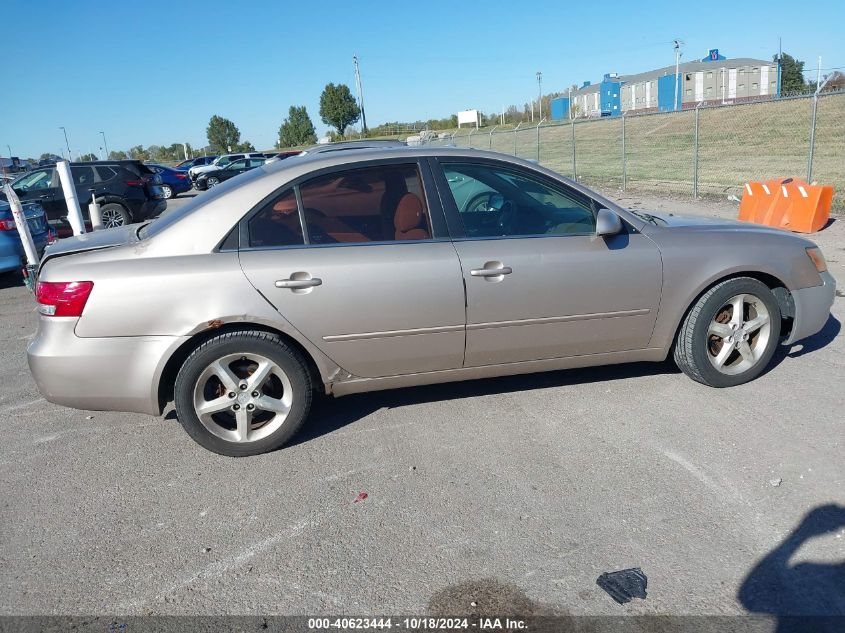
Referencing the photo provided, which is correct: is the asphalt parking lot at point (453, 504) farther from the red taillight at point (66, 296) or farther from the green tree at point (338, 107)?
the green tree at point (338, 107)

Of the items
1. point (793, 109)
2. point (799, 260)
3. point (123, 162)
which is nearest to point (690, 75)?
point (793, 109)

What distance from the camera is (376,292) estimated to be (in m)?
3.68

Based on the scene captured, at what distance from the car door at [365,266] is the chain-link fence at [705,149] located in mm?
9851

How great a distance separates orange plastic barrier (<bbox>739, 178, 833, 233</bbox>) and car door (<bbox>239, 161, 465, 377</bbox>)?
308 inches

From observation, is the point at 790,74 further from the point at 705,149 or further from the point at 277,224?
the point at 277,224

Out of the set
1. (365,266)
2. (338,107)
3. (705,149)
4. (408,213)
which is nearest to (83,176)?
(408,213)

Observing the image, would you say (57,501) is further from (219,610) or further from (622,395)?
(622,395)

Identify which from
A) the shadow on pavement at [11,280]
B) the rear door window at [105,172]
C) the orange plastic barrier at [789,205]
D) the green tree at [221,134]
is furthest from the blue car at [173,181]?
the green tree at [221,134]

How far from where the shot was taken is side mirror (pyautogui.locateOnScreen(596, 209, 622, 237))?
385 centimetres

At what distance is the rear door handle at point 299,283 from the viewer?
3.57 meters

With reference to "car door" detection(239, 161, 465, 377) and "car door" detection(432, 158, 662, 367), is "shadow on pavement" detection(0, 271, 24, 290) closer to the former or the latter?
"car door" detection(239, 161, 465, 377)

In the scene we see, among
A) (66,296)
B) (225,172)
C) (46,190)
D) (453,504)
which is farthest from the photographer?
(225,172)

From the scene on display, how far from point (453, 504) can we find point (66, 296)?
91.7 inches

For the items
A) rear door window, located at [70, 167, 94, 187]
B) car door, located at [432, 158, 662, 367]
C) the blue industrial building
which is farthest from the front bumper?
the blue industrial building
